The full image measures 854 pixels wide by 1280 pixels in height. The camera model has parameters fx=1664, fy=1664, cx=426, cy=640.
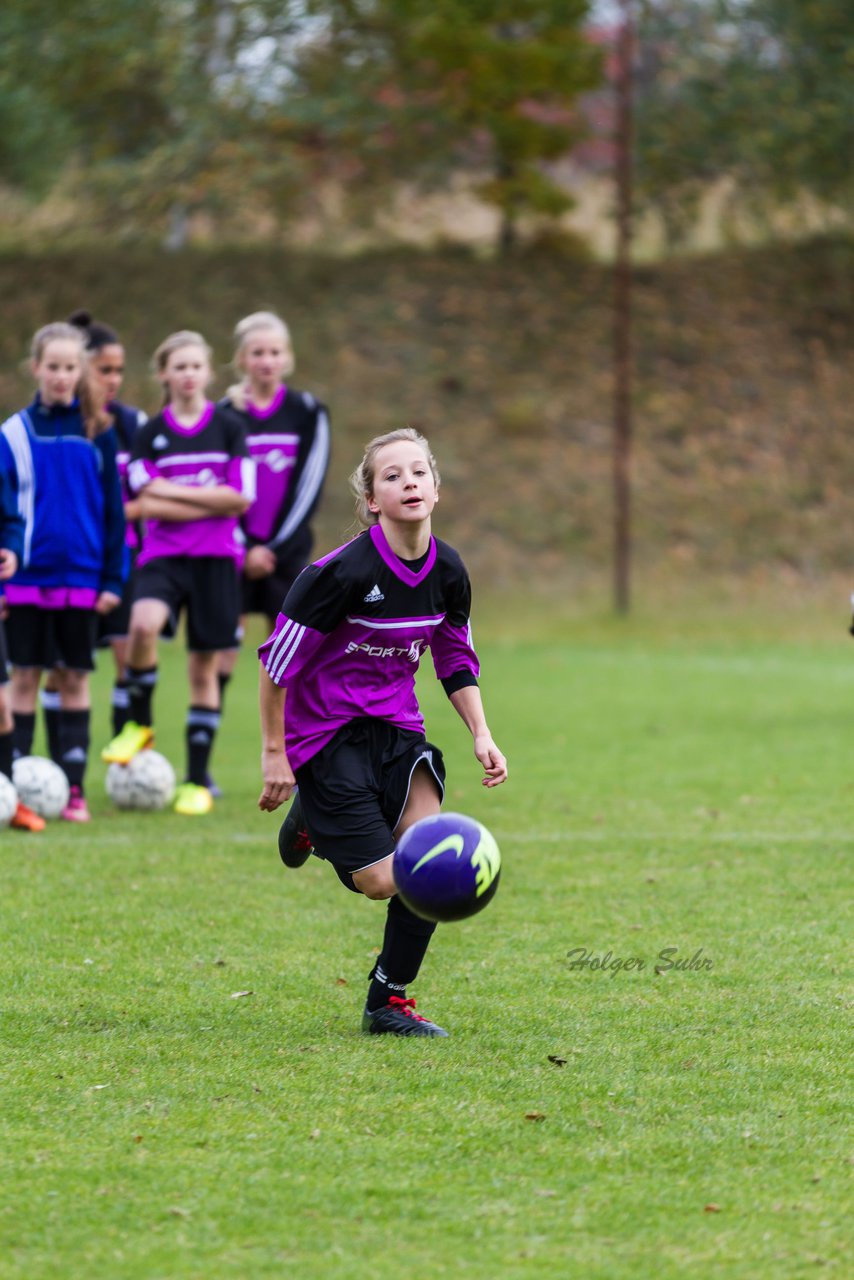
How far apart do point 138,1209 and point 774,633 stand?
1655 cm

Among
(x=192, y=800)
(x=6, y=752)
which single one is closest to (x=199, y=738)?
(x=192, y=800)

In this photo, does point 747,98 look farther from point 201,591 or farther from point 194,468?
point 201,591

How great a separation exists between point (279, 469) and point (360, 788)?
441 centimetres

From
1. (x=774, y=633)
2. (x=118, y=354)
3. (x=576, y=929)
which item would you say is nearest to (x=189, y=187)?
(x=774, y=633)

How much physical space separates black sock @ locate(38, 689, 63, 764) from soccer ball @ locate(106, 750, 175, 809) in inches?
19.6

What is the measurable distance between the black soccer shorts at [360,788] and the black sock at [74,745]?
11.7 feet

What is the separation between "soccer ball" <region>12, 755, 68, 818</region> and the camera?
7758 mm

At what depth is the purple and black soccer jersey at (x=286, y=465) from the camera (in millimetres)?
8688

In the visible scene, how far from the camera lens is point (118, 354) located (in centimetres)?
841

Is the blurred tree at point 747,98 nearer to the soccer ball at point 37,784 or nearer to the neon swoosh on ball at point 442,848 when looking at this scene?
the soccer ball at point 37,784

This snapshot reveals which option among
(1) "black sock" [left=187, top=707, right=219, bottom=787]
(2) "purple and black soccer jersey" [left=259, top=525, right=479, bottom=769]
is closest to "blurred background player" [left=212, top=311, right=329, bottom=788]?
(1) "black sock" [left=187, top=707, right=219, bottom=787]

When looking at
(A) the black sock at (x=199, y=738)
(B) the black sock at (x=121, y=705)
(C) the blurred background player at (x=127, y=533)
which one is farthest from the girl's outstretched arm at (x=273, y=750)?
(B) the black sock at (x=121, y=705)

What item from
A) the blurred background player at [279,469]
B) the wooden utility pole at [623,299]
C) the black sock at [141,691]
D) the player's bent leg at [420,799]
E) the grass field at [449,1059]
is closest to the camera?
the grass field at [449,1059]

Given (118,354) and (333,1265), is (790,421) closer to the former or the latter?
(118,354)
